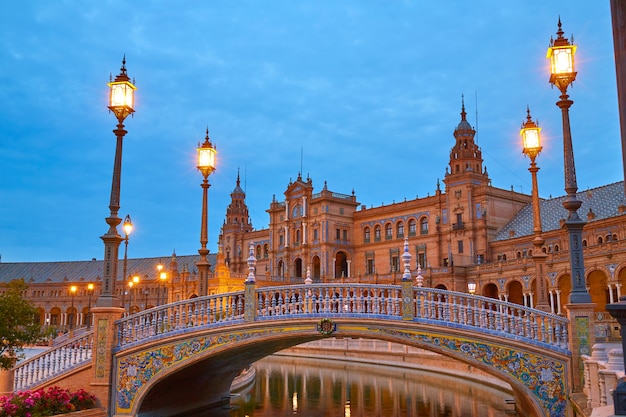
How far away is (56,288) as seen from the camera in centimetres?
9862

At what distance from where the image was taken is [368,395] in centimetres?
2398

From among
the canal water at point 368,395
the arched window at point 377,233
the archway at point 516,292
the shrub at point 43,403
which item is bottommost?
the canal water at point 368,395

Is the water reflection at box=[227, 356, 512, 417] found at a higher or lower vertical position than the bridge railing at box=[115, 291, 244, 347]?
lower

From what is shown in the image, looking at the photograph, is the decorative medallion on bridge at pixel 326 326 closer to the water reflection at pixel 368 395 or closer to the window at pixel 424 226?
the water reflection at pixel 368 395

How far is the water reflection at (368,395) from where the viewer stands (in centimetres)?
2017

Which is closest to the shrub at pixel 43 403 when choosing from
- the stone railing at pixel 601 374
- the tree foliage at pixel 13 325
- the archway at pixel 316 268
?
the tree foliage at pixel 13 325

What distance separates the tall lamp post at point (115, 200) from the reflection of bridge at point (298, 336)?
513mm

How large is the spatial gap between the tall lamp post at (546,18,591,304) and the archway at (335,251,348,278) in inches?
2482

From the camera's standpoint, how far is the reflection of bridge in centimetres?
1393

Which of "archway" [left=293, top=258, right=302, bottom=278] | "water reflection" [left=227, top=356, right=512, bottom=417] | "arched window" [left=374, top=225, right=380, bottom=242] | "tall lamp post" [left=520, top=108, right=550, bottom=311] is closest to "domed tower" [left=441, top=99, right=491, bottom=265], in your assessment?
"arched window" [left=374, top=225, right=380, bottom=242]

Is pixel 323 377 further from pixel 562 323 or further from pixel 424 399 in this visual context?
pixel 562 323

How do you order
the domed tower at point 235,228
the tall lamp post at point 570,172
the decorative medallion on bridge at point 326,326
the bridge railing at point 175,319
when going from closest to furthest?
the tall lamp post at point 570,172, the decorative medallion on bridge at point 326,326, the bridge railing at point 175,319, the domed tower at point 235,228

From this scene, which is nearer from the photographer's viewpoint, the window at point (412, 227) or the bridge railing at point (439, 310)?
the bridge railing at point (439, 310)

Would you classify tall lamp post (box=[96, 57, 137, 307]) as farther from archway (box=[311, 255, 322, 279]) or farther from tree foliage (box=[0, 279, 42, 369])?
archway (box=[311, 255, 322, 279])
